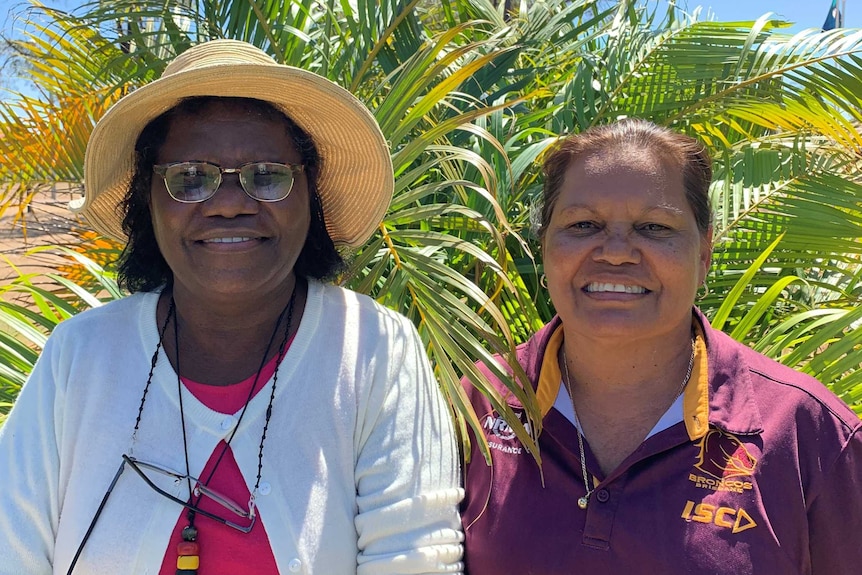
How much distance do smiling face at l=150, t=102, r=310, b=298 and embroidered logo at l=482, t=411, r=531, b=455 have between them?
648mm

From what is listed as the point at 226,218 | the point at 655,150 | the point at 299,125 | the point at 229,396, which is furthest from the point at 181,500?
the point at 655,150

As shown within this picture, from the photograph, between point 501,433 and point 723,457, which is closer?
point 723,457

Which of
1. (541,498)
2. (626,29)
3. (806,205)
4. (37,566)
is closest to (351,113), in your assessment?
(541,498)

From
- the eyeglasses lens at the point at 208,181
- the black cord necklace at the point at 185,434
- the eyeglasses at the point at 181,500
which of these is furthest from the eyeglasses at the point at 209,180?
the eyeglasses at the point at 181,500

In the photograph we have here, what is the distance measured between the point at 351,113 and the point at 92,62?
2851 millimetres

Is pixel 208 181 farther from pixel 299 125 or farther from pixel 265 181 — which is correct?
pixel 299 125

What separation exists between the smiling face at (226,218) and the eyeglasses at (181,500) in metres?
0.41

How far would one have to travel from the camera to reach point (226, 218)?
1825mm

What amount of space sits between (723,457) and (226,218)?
1.20m

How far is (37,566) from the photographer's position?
1.73 metres

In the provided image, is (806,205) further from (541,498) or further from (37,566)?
(37,566)

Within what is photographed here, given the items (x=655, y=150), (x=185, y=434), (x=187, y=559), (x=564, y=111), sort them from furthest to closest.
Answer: (x=564, y=111) → (x=655, y=150) → (x=185, y=434) → (x=187, y=559)

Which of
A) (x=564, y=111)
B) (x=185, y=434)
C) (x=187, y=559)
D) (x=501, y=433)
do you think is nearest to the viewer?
(x=187, y=559)

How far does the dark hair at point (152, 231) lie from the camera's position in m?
1.97
